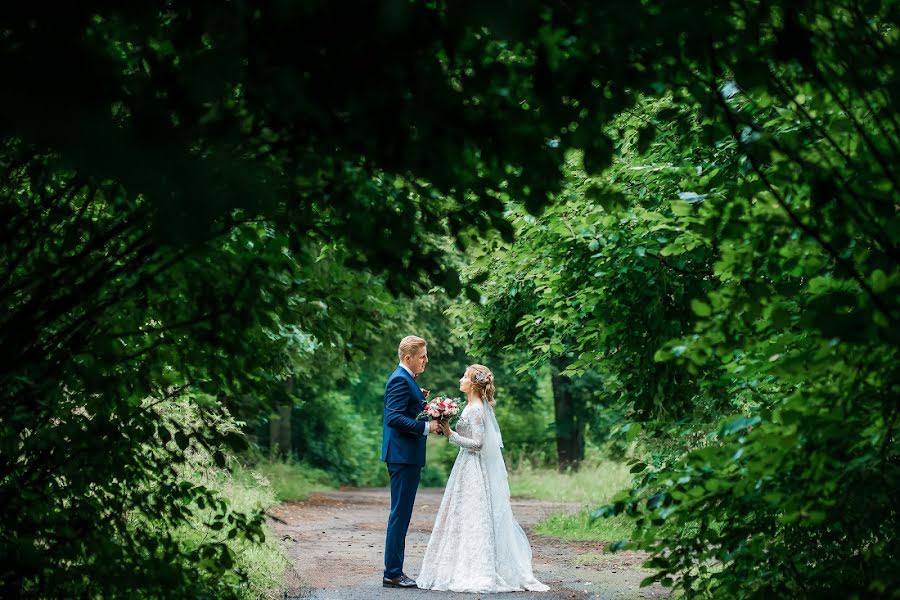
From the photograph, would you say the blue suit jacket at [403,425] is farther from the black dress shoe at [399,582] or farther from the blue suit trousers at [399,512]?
the black dress shoe at [399,582]

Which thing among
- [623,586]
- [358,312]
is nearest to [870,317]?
[358,312]

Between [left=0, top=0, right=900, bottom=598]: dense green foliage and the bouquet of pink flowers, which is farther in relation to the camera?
the bouquet of pink flowers

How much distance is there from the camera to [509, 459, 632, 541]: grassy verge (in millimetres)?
13812

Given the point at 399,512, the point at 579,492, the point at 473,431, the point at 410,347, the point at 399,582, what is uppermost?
the point at 410,347

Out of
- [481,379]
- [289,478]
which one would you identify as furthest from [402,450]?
[289,478]

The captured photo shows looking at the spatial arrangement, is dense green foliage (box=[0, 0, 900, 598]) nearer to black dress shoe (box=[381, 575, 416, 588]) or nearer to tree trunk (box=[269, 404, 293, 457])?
black dress shoe (box=[381, 575, 416, 588])

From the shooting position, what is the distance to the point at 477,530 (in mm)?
9219

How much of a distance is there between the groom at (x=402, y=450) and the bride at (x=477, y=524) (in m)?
0.41

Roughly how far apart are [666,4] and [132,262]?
7.63ft

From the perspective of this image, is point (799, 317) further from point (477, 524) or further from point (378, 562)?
point (378, 562)

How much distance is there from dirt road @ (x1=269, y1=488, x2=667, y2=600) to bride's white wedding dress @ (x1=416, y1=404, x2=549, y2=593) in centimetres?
30

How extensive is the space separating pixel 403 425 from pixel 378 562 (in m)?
2.68

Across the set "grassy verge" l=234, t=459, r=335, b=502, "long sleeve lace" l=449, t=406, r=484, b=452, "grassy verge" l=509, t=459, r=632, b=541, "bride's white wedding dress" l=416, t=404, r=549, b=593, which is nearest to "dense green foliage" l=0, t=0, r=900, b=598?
"bride's white wedding dress" l=416, t=404, r=549, b=593

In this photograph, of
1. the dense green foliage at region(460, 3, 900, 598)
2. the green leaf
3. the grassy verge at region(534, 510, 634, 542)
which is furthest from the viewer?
the grassy verge at region(534, 510, 634, 542)
